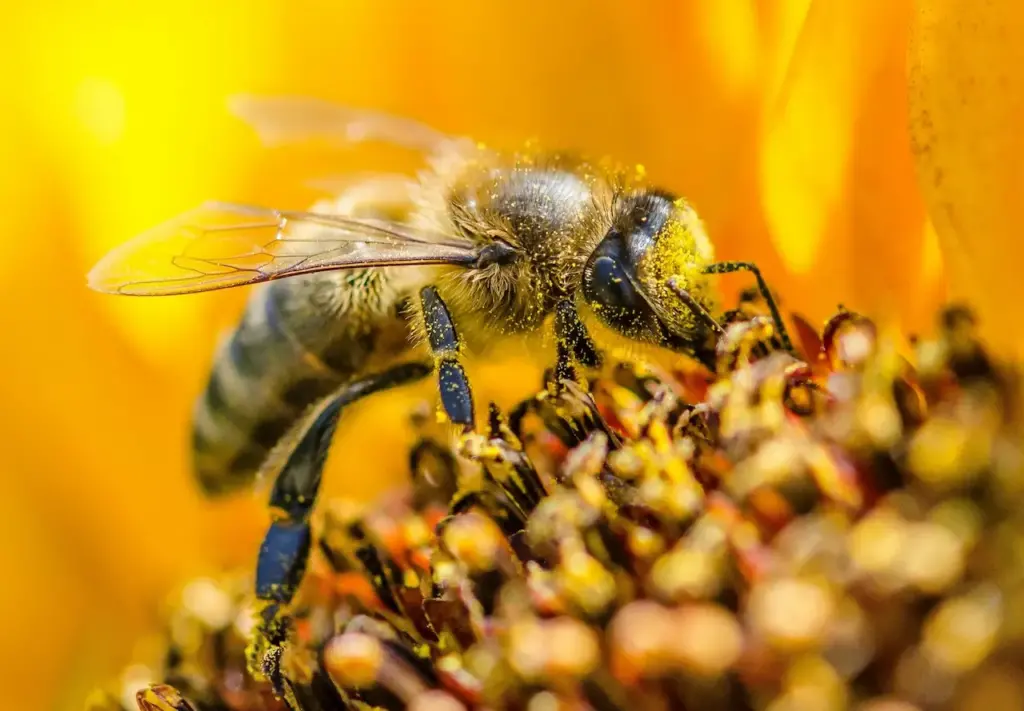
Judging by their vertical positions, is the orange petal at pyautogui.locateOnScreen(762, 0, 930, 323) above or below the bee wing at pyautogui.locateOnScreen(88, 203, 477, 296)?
above

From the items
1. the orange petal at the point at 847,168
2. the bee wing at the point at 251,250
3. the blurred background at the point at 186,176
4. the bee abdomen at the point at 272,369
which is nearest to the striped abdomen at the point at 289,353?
the bee abdomen at the point at 272,369

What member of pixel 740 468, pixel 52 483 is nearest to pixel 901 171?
pixel 740 468

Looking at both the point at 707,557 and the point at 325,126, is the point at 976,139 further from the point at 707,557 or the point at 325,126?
the point at 325,126

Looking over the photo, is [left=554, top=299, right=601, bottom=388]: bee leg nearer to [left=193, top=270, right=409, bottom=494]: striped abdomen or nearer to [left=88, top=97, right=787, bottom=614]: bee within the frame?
[left=88, top=97, right=787, bottom=614]: bee

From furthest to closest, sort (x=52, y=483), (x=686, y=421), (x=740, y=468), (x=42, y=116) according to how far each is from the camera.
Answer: (x=52, y=483) → (x=42, y=116) → (x=686, y=421) → (x=740, y=468)

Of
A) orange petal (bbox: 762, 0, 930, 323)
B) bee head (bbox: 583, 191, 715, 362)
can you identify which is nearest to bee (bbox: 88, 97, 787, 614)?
bee head (bbox: 583, 191, 715, 362)

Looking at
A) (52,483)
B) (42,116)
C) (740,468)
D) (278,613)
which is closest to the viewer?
(740,468)

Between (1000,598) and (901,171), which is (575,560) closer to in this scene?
(1000,598)
